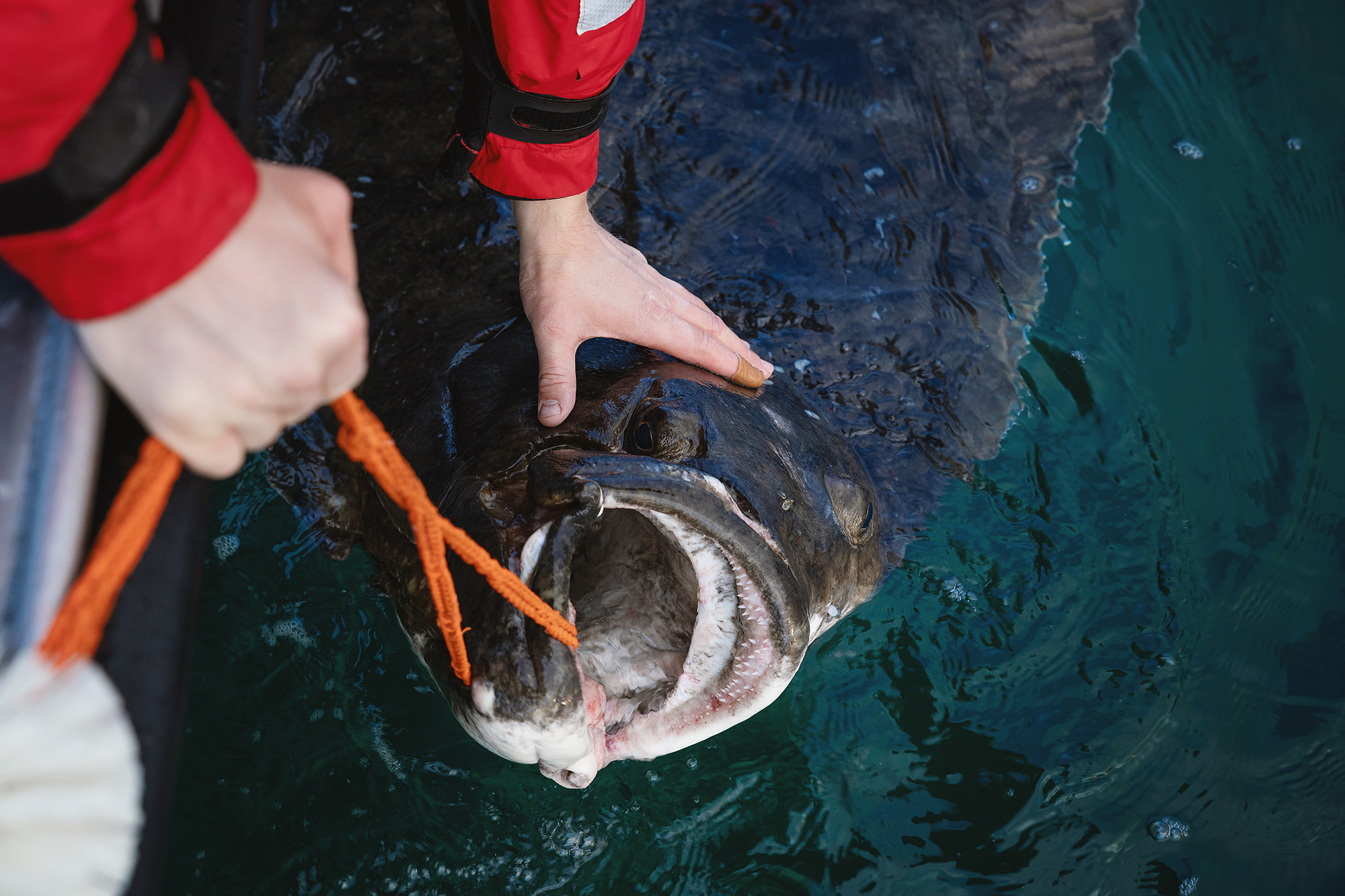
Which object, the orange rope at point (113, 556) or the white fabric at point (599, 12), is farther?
the white fabric at point (599, 12)

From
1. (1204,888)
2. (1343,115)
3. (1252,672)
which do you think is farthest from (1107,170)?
(1204,888)

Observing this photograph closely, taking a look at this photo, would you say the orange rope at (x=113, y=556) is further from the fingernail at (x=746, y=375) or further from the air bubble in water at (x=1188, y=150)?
the air bubble in water at (x=1188, y=150)

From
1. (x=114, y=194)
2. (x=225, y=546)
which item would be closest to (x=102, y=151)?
(x=114, y=194)

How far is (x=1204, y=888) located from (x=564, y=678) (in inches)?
98.0

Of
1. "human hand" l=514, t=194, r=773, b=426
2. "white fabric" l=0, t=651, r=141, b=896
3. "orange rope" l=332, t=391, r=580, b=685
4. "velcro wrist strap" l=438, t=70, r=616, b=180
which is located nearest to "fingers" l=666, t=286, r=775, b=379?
"human hand" l=514, t=194, r=773, b=426

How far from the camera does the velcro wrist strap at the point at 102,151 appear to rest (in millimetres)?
849

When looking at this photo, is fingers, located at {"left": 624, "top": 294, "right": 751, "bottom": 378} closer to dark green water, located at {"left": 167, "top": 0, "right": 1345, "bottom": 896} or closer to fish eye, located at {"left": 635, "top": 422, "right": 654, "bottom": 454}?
fish eye, located at {"left": 635, "top": 422, "right": 654, "bottom": 454}

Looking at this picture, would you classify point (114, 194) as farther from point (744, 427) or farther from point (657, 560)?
point (657, 560)

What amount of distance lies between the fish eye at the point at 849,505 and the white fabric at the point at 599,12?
1.19 metres

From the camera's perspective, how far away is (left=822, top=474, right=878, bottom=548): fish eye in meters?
2.29

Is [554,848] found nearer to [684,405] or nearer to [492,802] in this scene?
[492,802]

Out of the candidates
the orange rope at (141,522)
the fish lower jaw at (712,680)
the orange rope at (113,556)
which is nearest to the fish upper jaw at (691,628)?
the fish lower jaw at (712,680)

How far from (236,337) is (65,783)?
0.49 m

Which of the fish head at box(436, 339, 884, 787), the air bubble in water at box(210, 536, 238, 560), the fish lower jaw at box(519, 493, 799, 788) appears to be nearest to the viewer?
the fish head at box(436, 339, 884, 787)
